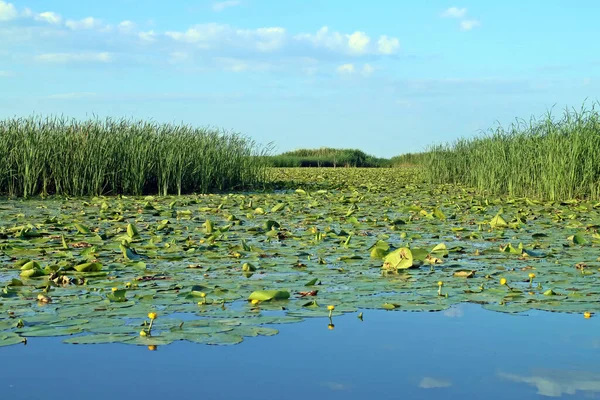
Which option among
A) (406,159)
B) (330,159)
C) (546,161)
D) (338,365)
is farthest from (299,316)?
(330,159)

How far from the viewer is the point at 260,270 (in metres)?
5.32

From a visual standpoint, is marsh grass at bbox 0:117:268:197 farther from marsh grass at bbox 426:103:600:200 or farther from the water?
the water

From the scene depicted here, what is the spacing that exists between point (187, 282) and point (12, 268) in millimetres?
1594

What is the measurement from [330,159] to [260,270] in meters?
34.3

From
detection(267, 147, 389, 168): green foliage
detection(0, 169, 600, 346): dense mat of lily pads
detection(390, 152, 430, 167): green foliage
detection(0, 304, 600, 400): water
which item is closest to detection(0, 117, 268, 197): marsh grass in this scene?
detection(0, 169, 600, 346): dense mat of lily pads

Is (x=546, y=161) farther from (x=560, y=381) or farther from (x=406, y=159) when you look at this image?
(x=406, y=159)

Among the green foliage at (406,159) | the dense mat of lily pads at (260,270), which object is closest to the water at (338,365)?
the dense mat of lily pads at (260,270)

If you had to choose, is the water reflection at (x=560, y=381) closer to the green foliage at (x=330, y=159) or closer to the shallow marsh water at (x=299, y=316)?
the shallow marsh water at (x=299, y=316)

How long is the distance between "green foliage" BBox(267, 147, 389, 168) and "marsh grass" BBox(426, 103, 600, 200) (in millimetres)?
22963

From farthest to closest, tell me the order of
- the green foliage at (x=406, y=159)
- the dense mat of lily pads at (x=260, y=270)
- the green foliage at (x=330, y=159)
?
the green foliage at (x=330, y=159) → the green foliage at (x=406, y=159) → the dense mat of lily pads at (x=260, y=270)

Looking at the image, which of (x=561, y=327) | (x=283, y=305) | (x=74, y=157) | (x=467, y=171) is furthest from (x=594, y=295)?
(x=467, y=171)

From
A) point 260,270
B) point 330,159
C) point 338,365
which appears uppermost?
Answer: point 330,159

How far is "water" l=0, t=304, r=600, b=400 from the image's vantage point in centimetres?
278

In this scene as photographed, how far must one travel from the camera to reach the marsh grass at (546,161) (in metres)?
11.8
